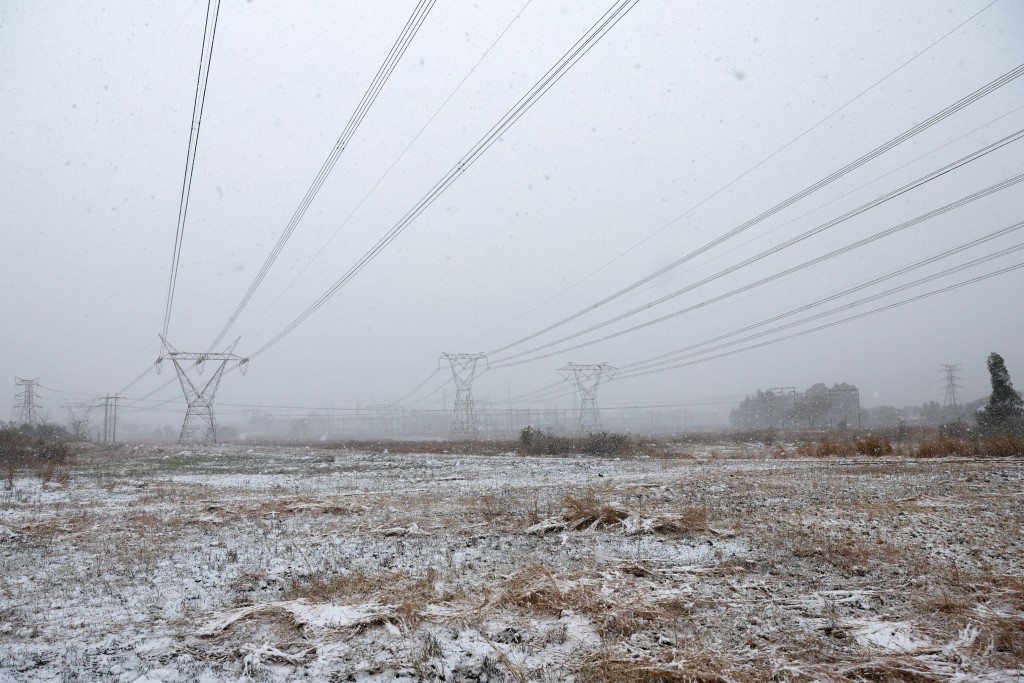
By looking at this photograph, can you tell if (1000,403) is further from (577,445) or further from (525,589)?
(525,589)

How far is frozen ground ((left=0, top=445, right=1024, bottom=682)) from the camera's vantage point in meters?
4.98

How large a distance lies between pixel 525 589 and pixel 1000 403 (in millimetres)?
43782

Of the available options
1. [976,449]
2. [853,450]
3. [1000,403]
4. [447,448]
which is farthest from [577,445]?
[1000,403]

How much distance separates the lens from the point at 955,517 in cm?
1083

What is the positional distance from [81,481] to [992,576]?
24982 millimetres

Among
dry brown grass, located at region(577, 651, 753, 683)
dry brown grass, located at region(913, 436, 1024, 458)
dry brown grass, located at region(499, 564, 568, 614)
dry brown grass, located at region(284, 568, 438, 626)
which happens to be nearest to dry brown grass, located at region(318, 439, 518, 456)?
dry brown grass, located at region(913, 436, 1024, 458)

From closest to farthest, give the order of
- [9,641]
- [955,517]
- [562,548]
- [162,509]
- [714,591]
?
[9,641]
[714,591]
[562,548]
[955,517]
[162,509]

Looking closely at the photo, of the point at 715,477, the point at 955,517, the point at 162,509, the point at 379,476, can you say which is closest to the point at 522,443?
the point at 379,476

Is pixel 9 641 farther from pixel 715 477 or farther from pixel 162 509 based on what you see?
pixel 715 477

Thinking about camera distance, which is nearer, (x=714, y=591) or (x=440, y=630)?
(x=440, y=630)

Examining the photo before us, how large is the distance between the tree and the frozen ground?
29.1 meters

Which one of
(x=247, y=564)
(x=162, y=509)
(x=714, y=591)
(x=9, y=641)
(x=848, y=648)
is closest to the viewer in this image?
(x=848, y=648)

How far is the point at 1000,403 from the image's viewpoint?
37719mm

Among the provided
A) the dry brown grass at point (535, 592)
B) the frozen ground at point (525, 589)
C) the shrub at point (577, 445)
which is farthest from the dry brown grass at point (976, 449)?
the dry brown grass at point (535, 592)
